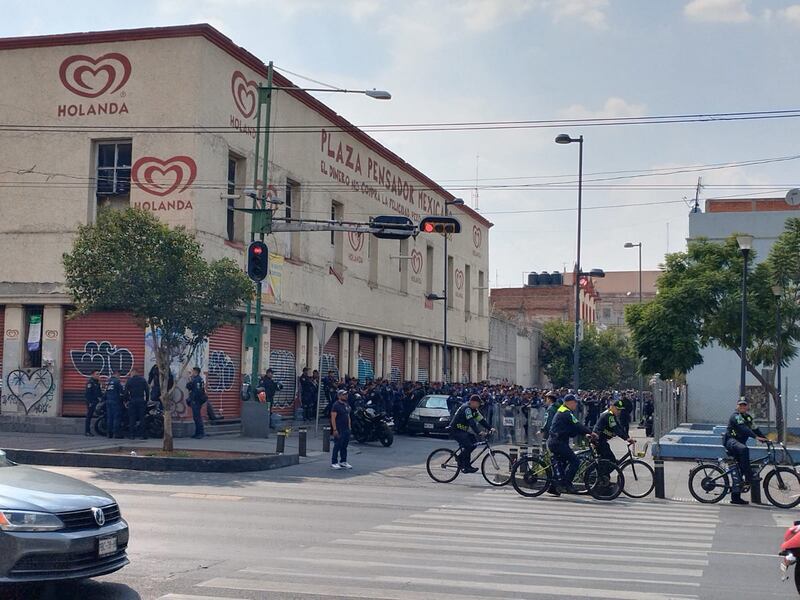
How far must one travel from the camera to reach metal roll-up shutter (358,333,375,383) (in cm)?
4268

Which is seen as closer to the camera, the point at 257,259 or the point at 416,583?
the point at 416,583

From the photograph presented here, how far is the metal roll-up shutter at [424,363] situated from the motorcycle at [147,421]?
84.9 feet

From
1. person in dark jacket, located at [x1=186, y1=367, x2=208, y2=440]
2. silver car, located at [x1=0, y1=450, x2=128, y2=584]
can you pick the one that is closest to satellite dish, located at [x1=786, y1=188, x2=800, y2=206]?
person in dark jacket, located at [x1=186, y1=367, x2=208, y2=440]

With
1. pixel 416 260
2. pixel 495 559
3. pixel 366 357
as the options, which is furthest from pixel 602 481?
pixel 416 260

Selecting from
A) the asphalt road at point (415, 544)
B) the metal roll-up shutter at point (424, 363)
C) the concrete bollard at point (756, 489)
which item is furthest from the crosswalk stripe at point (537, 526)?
the metal roll-up shutter at point (424, 363)

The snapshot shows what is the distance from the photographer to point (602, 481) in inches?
690

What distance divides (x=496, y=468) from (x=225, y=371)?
43.4ft

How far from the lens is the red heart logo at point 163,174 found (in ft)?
93.4

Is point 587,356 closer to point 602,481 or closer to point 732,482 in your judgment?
point 732,482

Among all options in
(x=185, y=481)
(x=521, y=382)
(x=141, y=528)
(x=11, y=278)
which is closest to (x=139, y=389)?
(x=11, y=278)

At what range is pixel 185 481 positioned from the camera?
59.7ft

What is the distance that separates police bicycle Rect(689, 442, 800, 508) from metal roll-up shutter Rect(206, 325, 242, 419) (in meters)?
15.6

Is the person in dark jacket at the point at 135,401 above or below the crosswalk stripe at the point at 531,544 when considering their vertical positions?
above

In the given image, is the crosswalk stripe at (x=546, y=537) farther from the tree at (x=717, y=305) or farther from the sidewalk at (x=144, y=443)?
the tree at (x=717, y=305)
